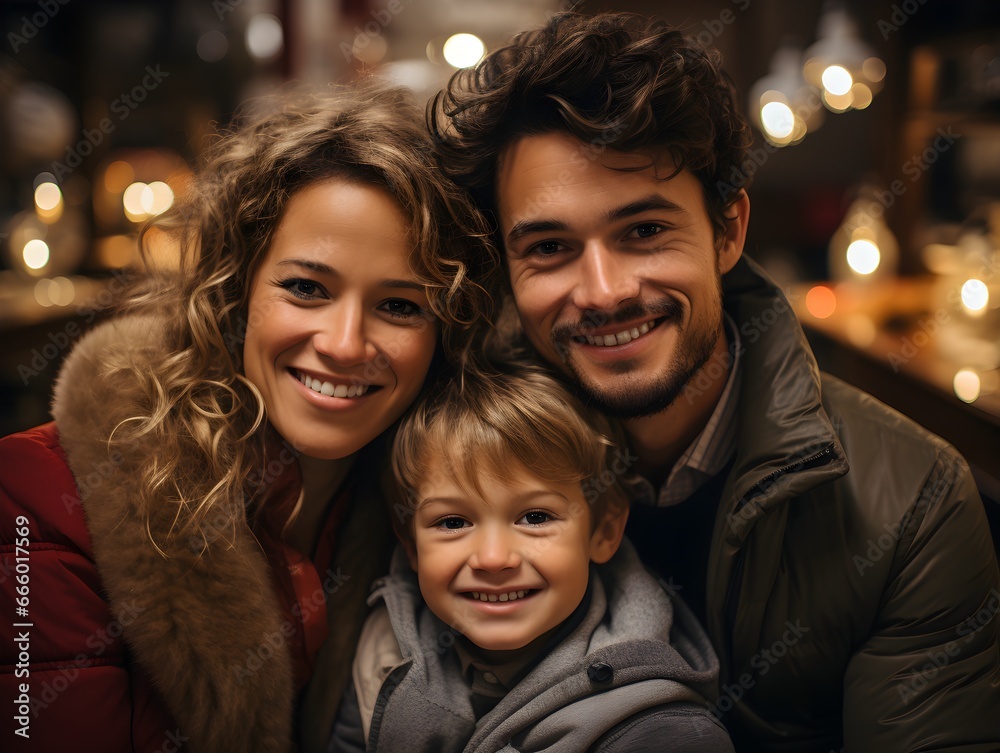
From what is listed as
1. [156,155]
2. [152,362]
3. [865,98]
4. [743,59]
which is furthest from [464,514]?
[743,59]

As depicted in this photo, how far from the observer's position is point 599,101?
3.93 ft

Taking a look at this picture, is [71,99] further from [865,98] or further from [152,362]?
[865,98]

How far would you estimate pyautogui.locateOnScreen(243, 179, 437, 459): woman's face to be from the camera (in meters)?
1.17

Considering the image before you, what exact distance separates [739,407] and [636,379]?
214mm

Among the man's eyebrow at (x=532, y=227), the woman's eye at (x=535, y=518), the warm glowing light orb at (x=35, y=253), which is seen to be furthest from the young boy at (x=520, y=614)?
the warm glowing light orb at (x=35, y=253)

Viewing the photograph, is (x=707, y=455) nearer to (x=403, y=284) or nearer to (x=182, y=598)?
(x=403, y=284)

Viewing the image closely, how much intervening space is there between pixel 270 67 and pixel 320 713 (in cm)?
411

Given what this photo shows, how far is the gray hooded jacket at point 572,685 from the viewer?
1.06 metres

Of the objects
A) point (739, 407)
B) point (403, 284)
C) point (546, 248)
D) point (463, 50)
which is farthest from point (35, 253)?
point (739, 407)

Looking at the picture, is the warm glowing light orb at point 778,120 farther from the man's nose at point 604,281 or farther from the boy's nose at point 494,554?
the boy's nose at point 494,554

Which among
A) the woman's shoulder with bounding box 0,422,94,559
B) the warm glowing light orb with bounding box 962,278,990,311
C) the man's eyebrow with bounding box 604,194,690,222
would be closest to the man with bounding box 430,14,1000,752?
the man's eyebrow with bounding box 604,194,690,222

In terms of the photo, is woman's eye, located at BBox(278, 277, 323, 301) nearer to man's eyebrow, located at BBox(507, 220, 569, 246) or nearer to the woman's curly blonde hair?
the woman's curly blonde hair

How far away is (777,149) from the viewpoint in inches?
178

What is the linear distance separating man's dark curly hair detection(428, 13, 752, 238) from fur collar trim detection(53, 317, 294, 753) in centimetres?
64
